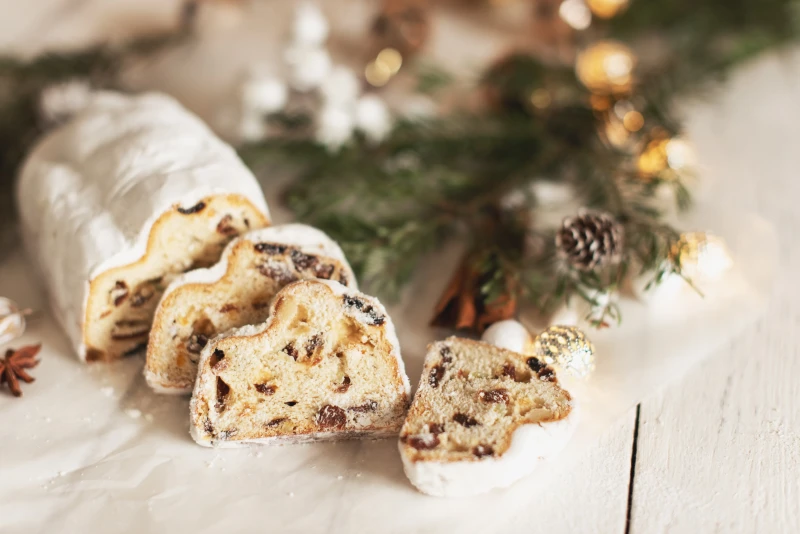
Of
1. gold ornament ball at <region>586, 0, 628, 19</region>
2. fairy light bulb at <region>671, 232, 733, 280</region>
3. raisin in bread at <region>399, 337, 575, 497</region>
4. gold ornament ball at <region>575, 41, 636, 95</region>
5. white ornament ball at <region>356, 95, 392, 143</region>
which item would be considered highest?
gold ornament ball at <region>586, 0, 628, 19</region>

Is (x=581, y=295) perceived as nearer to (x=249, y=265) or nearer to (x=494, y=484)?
(x=494, y=484)

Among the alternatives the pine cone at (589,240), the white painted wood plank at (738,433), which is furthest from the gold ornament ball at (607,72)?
the pine cone at (589,240)

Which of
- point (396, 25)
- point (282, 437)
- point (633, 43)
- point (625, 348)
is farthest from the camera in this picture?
point (633, 43)

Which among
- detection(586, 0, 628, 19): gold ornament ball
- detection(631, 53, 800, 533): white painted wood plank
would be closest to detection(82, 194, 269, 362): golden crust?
detection(631, 53, 800, 533): white painted wood plank

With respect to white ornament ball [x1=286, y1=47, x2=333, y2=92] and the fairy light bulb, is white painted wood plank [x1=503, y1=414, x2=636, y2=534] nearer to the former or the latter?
the fairy light bulb

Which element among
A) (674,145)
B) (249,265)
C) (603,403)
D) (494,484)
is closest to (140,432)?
(249,265)
